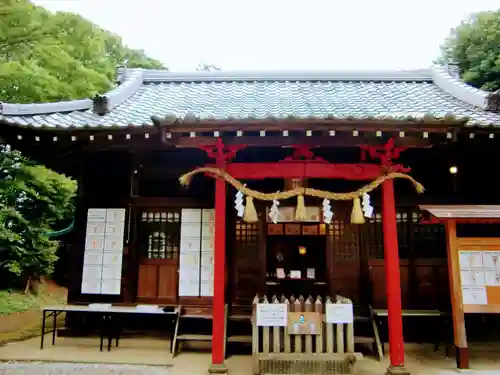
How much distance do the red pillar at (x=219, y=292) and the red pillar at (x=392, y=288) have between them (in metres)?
2.61

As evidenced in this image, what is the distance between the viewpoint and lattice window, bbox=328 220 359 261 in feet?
26.0

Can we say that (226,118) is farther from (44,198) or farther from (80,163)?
(44,198)

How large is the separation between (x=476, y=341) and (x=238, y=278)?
4933 millimetres

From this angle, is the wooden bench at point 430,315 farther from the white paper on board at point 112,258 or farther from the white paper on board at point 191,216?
the white paper on board at point 112,258

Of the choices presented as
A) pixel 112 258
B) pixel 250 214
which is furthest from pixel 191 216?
pixel 250 214

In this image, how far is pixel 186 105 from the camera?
9.17 m

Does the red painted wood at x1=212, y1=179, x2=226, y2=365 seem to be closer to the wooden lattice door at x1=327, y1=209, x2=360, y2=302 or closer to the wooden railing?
the wooden railing

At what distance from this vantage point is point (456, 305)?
20.2 ft

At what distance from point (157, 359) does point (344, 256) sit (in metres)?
4.13

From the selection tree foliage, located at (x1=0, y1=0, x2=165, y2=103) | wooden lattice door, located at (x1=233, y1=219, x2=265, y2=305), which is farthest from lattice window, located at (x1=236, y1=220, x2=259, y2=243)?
tree foliage, located at (x1=0, y1=0, x2=165, y2=103)

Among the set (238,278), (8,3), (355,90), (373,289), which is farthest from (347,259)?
(8,3)

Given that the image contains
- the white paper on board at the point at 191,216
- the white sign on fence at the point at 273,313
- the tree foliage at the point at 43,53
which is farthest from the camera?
the tree foliage at the point at 43,53

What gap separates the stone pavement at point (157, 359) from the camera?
599 centimetres

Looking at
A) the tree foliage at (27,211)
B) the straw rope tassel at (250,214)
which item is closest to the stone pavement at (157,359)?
the straw rope tassel at (250,214)
